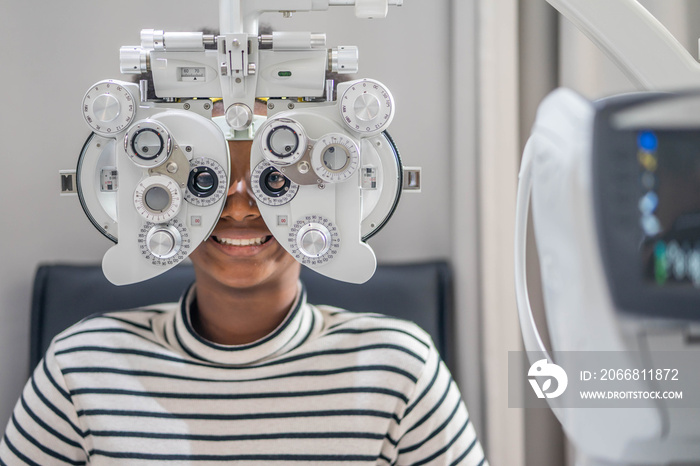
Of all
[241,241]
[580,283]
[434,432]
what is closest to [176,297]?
[241,241]

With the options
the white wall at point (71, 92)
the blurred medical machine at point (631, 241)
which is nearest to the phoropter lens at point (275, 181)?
the blurred medical machine at point (631, 241)

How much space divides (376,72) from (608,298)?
1.15 m

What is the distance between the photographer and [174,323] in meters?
0.97

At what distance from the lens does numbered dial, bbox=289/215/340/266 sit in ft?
1.71

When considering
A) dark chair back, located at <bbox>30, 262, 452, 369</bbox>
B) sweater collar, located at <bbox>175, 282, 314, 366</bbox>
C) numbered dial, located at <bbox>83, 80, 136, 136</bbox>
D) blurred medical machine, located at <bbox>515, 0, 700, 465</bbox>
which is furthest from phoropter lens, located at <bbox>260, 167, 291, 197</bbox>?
dark chair back, located at <bbox>30, 262, 452, 369</bbox>

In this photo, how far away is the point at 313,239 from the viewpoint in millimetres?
520

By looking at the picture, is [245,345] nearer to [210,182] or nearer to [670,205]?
[210,182]

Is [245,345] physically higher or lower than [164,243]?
lower

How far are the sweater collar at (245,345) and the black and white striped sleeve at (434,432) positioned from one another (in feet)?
0.64

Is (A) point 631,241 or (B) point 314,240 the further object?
(B) point 314,240

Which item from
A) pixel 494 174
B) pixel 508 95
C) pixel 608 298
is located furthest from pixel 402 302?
pixel 608 298

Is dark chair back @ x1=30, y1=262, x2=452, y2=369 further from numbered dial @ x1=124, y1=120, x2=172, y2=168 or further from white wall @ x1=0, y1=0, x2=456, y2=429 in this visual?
numbered dial @ x1=124, y1=120, x2=172, y2=168

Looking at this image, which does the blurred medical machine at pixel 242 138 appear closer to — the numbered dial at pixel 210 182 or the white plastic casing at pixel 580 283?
the numbered dial at pixel 210 182

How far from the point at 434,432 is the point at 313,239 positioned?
51cm
